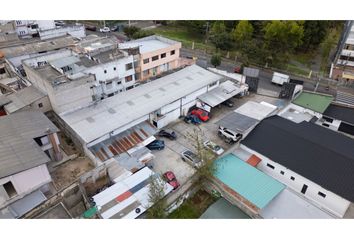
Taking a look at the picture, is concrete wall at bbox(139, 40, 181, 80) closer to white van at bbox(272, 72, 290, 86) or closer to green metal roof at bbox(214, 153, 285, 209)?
white van at bbox(272, 72, 290, 86)

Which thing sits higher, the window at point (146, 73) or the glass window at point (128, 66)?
the glass window at point (128, 66)

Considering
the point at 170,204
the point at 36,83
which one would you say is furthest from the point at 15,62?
the point at 170,204

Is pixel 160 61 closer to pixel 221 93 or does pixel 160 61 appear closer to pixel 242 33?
pixel 221 93

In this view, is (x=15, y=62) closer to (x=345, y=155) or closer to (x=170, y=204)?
(x=170, y=204)

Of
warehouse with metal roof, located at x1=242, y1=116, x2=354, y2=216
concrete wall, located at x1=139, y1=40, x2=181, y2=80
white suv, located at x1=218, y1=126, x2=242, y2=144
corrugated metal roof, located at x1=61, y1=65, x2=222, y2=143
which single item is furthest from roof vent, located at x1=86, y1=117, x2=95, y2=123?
warehouse with metal roof, located at x1=242, y1=116, x2=354, y2=216

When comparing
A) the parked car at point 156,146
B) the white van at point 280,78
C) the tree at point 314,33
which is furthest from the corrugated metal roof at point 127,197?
the tree at point 314,33

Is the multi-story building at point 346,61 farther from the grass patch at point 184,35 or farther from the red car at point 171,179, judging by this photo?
the red car at point 171,179

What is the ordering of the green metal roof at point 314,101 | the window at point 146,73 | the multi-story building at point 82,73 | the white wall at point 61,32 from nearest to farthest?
the multi-story building at point 82,73 < the green metal roof at point 314,101 < the window at point 146,73 < the white wall at point 61,32
